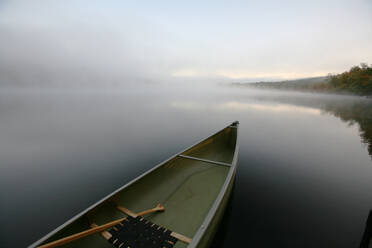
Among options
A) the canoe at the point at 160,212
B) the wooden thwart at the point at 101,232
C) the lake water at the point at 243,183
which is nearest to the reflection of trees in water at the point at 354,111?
the lake water at the point at 243,183

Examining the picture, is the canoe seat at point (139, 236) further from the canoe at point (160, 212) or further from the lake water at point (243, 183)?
the lake water at point (243, 183)

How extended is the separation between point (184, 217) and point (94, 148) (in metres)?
7.98

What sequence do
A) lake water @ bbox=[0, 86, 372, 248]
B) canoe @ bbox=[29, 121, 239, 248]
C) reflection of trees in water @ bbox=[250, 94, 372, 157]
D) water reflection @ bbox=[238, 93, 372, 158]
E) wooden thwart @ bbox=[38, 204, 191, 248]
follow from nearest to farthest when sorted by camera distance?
wooden thwart @ bbox=[38, 204, 191, 248] < canoe @ bbox=[29, 121, 239, 248] < lake water @ bbox=[0, 86, 372, 248] < reflection of trees in water @ bbox=[250, 94, 372, 157] < water reflection @ bbox=[238, 93, 372, 158]

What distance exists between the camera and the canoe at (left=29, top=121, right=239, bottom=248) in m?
2.42

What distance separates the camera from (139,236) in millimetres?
2586

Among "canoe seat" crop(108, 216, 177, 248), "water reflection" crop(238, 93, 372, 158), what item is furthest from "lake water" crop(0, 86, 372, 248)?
"water reflection" crop(238, 93, 372, 158)

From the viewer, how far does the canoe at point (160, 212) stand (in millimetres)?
2416

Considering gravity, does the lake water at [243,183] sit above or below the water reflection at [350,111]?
below

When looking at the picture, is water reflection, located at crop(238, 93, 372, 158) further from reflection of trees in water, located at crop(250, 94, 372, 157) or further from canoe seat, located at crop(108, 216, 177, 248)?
canoe seat, located at crop(108, 216, 177, 248)

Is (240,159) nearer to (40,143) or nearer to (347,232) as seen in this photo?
(347,232)

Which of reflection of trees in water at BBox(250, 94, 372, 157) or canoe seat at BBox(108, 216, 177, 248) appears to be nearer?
canoe seat at BBox(108, 216, 177, 248)

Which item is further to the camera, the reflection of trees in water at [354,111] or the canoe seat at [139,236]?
the reflection of trees in water at [354,111]

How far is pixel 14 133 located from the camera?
12.0 m

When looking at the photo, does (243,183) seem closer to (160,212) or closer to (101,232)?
(160,212)
